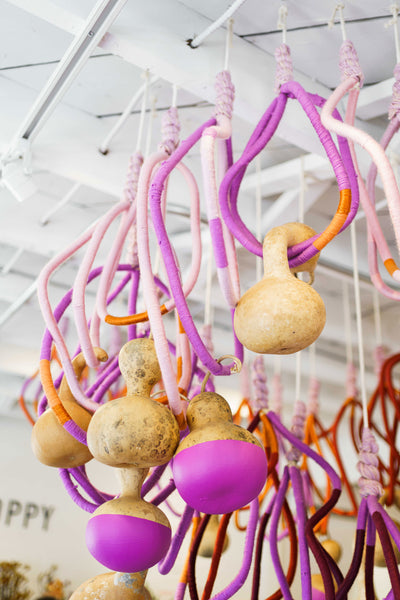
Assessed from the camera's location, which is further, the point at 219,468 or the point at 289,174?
the point at 289,174

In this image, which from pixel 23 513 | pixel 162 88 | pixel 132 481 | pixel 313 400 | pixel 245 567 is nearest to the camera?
pixel 132 481

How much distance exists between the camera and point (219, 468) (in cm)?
63

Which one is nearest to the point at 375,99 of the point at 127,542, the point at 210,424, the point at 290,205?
the point at 290,205

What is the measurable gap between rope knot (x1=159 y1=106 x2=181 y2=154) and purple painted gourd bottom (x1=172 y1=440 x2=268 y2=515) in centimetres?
48

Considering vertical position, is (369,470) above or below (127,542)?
above

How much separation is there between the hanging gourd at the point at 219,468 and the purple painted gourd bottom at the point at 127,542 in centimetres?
6

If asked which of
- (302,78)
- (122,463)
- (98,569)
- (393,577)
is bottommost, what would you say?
(98,569)

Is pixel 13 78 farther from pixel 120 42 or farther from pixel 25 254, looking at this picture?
pixel 25 254

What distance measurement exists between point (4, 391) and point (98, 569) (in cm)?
146

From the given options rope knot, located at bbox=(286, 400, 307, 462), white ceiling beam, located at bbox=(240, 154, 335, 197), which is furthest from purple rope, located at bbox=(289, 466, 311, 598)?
white ceiling beam, located at bbox=(240, 154, 335, 197)

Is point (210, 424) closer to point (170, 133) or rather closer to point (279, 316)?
point (279, 316)

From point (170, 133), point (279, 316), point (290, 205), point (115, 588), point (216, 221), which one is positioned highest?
point (290, 205)

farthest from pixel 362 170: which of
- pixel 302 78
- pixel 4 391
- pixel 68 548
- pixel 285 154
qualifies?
pixel 68 548

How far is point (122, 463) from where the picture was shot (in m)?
0.65
